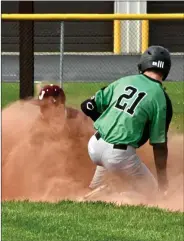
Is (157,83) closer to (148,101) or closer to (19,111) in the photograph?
(148,101)

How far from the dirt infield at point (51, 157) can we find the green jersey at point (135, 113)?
0.86 meters

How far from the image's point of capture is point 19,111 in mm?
10711

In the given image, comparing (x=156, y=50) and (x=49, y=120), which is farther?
(x=49, y=120)

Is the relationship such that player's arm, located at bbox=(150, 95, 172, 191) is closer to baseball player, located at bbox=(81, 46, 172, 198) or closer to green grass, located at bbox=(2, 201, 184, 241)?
baseball player, located at bbox=(81, 46, 172, 198)

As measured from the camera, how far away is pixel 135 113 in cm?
779

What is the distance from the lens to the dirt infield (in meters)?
8.97

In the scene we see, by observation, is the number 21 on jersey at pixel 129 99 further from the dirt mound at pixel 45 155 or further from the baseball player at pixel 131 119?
the dirt mound at pixel 45 155

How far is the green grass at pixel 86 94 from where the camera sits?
11.6 meters

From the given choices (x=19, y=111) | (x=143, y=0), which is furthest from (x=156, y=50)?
(x=143, y=0)

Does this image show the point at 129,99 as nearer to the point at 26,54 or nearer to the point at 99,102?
the point at 99,102

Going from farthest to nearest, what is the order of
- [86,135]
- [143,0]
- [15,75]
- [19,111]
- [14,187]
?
1. [143,0]
2. [15,75]
3. [19,111]
4. [86,135]
5. [14,187]

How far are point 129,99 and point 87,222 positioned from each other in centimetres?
133

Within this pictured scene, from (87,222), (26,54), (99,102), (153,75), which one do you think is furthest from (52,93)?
(87,222)

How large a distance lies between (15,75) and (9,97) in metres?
0.37
